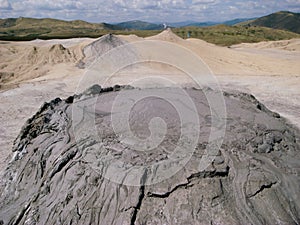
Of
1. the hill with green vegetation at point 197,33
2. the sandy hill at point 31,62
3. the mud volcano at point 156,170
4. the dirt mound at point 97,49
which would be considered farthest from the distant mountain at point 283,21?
the mud volcano at point 156,170

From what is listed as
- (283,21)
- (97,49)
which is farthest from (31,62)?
(283,21)

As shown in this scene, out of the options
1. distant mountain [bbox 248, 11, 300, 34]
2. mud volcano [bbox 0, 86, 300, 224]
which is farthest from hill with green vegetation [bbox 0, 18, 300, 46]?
distant mountain [bbox 248, 11, 300, 34]

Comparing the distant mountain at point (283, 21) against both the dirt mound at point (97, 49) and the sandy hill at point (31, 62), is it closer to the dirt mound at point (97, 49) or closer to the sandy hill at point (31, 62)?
the dirt mound at point (97, 49)

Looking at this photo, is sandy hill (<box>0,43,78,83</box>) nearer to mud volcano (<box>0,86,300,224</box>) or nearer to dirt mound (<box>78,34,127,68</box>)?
dirt mound (<box>78,34,127,68</box>)

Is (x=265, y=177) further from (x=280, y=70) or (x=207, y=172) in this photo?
(x=280, y=70)

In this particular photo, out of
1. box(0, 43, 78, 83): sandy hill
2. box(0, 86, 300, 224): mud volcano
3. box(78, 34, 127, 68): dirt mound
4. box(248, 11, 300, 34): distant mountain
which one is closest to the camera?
box(0, 86, 300, 224): mud volcano
